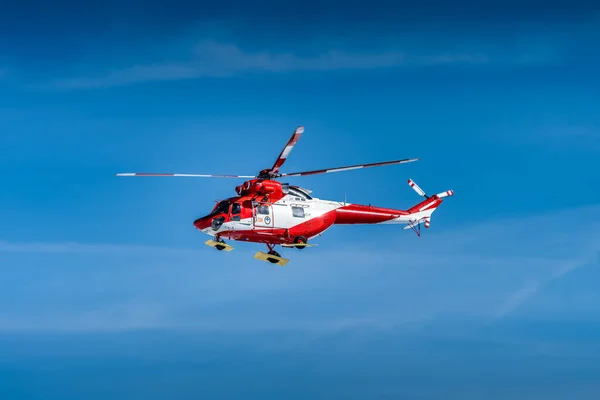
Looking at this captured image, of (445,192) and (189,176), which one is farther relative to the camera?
(445,192)

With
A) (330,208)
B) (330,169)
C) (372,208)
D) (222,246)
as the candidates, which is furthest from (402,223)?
(222,246)

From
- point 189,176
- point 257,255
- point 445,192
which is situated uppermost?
point 445,192

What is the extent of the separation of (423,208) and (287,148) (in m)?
25.0

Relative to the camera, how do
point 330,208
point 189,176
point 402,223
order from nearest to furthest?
point 189,176
point 330,208
point 402,223

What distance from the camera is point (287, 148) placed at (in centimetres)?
7775

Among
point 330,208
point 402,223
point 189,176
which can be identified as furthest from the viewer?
point 402,223

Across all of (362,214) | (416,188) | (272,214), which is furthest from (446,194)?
(272,214)

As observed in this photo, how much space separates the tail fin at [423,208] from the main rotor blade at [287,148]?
2088 cm

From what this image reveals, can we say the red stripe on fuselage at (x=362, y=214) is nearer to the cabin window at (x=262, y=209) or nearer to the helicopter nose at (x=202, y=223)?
the cabin window at (x=262, y=209)

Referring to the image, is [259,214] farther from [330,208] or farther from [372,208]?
[372,208]

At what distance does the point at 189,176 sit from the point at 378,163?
18.7 m

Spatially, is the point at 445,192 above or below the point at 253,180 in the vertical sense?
above

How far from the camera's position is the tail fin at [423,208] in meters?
94.6

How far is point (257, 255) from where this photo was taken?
261ft
